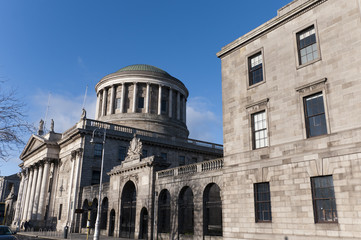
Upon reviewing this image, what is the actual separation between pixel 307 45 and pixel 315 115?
4.11m

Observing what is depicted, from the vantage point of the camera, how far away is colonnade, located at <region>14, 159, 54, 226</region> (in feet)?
171

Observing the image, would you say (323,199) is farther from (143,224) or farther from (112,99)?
(112,99)

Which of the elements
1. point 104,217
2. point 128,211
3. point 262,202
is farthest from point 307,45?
point 104,217

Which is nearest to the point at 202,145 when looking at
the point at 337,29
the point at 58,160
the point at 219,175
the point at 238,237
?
the point at 58,160

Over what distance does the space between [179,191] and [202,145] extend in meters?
27.1

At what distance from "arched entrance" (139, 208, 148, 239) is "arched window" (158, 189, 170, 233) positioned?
2146 millimetres

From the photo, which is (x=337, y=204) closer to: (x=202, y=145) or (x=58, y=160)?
(x=202, y=145)

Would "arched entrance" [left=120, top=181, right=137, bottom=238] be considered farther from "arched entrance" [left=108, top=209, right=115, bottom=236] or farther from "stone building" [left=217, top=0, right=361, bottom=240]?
"stone building" [left=217, top=0, right=361, bottom=240]

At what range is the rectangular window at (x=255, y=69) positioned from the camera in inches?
802

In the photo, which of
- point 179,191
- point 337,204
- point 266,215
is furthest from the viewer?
point 179,191

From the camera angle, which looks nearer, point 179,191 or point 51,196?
point 179,191

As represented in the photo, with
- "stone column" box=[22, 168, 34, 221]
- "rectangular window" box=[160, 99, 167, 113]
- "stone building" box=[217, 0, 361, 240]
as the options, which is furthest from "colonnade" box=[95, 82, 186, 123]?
"stone building" box=[217, 0, 361, 240]

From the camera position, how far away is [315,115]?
16719 millimetres

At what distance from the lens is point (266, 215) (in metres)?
18.1
